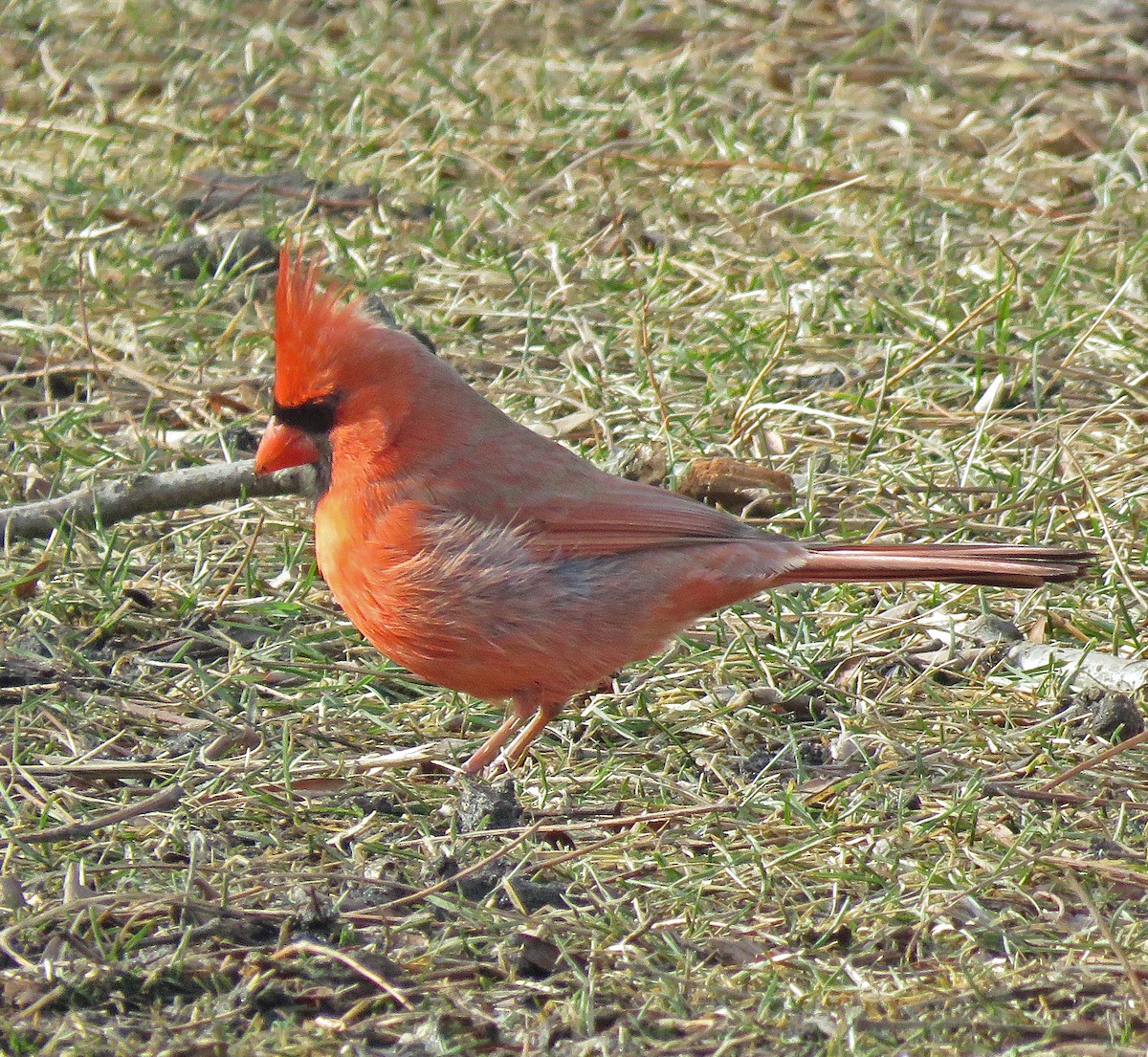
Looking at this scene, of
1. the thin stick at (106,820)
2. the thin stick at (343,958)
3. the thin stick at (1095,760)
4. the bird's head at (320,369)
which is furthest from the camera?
the bird's head at (320,369)

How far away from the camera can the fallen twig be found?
3861 millimetres

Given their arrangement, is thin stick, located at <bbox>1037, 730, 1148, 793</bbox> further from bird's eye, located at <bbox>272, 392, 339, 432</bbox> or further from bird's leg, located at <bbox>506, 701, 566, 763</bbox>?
bird's eye, located at <bbox>272, 392, 339, 432</bbox>

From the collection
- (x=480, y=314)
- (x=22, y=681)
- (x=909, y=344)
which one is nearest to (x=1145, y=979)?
(x=22, y=681)

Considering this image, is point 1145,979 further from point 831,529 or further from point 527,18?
point 527,18

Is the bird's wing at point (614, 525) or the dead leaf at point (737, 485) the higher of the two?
the bird's wing at point (614, 525)

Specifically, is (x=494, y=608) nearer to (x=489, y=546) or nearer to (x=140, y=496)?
(x=489, y=546)

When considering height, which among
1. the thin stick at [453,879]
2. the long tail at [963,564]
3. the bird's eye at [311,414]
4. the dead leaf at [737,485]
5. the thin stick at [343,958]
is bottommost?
the dead leaf at [737,485]

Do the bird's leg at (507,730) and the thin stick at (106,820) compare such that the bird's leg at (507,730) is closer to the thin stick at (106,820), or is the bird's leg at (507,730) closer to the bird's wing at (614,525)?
the bird's wing at (614,525)

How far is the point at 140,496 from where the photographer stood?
12.7 ft

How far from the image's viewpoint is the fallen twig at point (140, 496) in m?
3.86

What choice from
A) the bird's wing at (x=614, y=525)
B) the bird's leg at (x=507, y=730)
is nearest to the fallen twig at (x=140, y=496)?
the bird's wing at (x=614, y=525)

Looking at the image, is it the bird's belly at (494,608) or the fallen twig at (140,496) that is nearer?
the bird's belly at (494,608)

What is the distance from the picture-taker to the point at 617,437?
4520 mm

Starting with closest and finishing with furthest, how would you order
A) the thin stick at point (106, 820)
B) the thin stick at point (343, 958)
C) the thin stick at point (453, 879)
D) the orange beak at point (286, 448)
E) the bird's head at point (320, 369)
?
the thin stick at point (343, 958) → the thin stick at point (453, 879) → the thin stick at point (106, 820) → the bird's head at point (320, 369) → the orange beak at point (286, 448)
